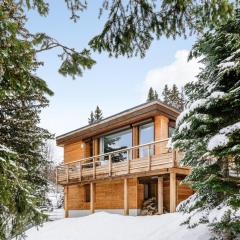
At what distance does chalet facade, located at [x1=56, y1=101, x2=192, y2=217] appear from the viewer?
16078mm

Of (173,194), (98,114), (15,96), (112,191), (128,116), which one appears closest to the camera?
(15,96)

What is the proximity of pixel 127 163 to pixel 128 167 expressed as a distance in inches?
10.6

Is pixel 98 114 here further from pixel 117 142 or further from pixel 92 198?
→ pixel 92 198

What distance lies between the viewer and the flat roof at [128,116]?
57.7ft

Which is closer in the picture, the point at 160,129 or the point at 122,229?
the point at 122,229

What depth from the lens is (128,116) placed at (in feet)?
61.7

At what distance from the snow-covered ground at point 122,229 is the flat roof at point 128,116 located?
17.0 feet

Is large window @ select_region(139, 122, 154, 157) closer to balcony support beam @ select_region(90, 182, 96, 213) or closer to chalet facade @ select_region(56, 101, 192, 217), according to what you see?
chalet facade @ select_region(56, 101, 192, 217)

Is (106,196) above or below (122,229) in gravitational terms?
above

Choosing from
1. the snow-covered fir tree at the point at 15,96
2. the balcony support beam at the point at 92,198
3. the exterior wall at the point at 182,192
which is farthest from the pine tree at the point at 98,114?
the snow-covered fir tree at the point at 15,96

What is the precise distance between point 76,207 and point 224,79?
16751 millimetres

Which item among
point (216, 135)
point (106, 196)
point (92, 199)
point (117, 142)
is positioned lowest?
point (92, 199)

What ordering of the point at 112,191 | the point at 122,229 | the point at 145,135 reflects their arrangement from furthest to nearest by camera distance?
the point at 112,191
the point at 145,135
the point at 122,229

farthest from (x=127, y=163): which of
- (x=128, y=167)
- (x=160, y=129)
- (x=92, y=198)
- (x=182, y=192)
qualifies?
(x=92, y=198)
